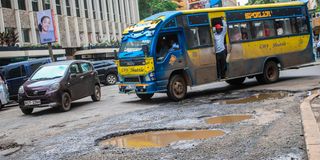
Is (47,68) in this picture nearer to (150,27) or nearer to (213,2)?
(150,27)

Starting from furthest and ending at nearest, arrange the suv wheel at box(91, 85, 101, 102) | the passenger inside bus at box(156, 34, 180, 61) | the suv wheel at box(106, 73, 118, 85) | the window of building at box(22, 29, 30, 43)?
the window of building at box(22, 29, 30, 43) → the suv wheel at box(106, 73, 118, 85) → the suv wheel at box(91, 85, 101, 102) → the passenger inside bus at box(156, 34, 180, 61)

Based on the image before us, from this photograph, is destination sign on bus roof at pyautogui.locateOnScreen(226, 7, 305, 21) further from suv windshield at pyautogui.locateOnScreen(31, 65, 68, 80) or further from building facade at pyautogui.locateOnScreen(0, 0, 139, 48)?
building facade at pyautogui.locateOnScreen(0, 0, 139, 48)

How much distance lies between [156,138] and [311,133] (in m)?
2.58

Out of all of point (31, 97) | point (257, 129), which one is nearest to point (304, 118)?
point (257, 129)

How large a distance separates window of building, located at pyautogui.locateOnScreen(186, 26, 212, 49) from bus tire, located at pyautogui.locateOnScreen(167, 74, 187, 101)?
1.09 meters

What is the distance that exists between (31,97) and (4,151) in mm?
5762

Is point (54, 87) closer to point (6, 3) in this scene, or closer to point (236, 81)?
point (236, 81)

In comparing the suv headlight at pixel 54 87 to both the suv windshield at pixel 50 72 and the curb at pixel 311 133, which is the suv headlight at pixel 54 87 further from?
the curb at pixel 311 133

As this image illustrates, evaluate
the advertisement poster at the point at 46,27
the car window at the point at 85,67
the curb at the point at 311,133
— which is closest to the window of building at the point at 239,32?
the car window at the point at 85,67

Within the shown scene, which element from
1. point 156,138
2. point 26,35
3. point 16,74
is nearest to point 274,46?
point 156,138

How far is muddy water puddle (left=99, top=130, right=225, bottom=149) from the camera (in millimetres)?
7051

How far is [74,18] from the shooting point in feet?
143

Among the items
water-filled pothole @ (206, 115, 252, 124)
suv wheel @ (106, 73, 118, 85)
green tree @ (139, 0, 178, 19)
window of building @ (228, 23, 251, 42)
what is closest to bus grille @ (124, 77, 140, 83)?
window of building @ (228, 23, 251, 42)

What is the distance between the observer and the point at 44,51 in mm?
33719
